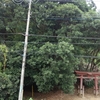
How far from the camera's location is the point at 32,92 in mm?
14242

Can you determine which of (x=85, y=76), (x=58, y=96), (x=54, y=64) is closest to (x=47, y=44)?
(x=54, y=64)

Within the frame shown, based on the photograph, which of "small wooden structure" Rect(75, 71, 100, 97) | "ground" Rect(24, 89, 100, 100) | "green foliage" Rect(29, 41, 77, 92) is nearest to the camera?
"green foliage" Rect(29, 41, 77, 92)

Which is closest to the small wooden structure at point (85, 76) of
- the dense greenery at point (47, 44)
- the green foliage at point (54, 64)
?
the dense greenery at point (47, 44)

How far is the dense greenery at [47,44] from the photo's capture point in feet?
38.4

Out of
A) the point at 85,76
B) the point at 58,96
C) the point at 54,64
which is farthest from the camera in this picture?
the point at 85,76

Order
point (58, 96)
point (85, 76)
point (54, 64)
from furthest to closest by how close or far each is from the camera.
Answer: point (85, 76)
point (58, 96)
point (54, 64)

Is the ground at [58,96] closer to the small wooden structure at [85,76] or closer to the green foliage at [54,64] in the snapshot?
the small wooden structure at [85,76]

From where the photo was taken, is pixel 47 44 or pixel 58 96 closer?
pixel 47 44

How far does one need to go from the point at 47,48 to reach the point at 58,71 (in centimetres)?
167

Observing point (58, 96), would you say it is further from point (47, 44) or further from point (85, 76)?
point (47, 44)

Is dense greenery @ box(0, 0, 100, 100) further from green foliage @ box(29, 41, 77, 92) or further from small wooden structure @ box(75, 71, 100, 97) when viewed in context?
small wooden structure @ box(75, 71, 100, 97)

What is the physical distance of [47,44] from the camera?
38.5ft

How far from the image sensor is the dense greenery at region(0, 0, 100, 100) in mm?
11695

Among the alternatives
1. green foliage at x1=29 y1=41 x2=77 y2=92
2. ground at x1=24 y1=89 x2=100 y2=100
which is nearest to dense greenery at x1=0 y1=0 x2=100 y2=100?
green foliage at x1=29 y1=41 x2=77 y2=92
